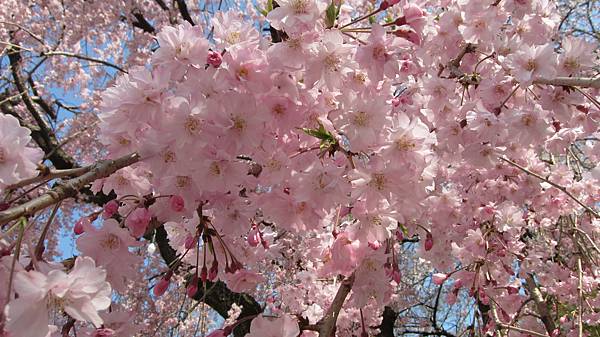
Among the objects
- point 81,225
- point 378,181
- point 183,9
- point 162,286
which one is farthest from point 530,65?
point 183,9

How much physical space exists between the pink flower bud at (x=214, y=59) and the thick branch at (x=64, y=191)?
0.37m

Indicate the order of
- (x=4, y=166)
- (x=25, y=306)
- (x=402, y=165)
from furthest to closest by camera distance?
(x=402, y=165), (x=4, y=166), (x=25, y=306)

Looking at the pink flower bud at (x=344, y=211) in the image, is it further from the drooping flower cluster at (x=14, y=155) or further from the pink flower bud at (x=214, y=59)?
the drooping flower cluster at (x=14, y=155)

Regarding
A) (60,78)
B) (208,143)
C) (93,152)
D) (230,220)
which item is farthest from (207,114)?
(60,78)

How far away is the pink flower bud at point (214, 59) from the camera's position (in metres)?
1.51

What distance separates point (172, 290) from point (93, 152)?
90.8 inches

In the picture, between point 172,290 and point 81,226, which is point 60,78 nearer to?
point 172,290

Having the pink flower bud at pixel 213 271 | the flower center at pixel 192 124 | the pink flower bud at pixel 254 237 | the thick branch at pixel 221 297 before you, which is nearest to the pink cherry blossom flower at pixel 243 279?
the pink flower bud at pixel 254 237

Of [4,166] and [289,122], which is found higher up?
[289,122]

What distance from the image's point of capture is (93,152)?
6898 mm

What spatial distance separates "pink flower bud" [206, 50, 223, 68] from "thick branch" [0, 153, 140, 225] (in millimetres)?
370

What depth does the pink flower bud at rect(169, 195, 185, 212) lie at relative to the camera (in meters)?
1.67

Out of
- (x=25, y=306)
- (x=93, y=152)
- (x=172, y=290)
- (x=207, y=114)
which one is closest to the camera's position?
(x=25, y=306)

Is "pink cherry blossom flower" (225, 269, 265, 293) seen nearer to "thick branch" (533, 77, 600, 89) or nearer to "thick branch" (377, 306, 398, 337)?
"thick branch" (533, 77, 600, 89)
